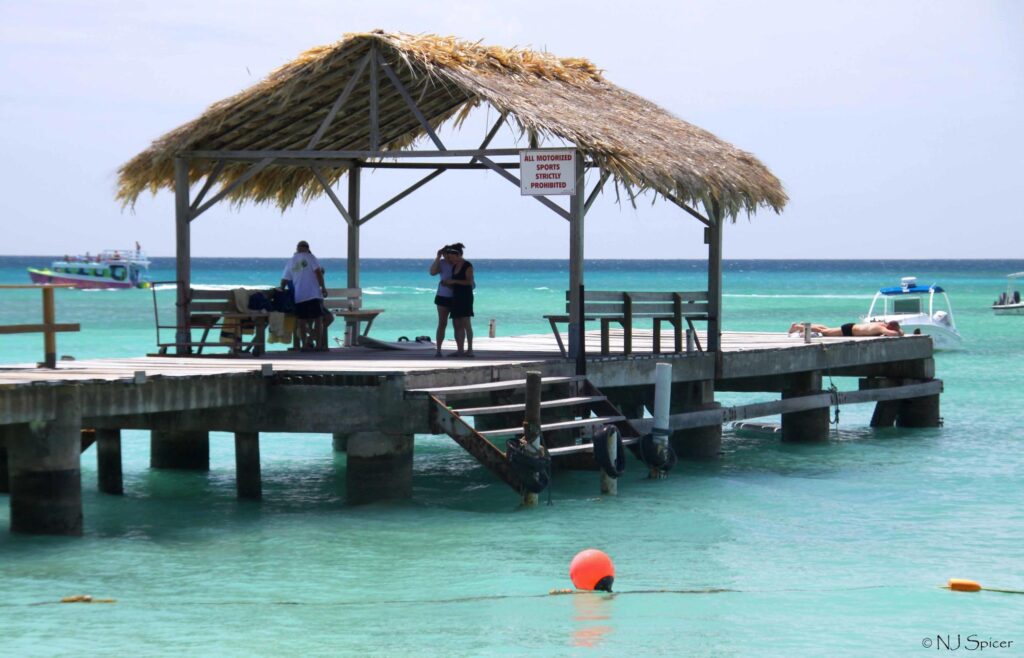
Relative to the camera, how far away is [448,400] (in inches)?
604

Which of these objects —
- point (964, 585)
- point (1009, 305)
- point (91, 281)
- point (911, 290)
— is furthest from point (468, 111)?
point (91, 281)

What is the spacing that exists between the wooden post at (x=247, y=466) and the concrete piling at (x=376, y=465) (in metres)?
1.41

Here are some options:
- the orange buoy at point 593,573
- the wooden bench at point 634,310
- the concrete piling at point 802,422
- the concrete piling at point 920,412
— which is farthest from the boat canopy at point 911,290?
the orange buoy at point 593,573

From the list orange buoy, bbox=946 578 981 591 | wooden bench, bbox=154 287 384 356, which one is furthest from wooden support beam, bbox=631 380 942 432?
orange buoy, bbox=946 578 981 591

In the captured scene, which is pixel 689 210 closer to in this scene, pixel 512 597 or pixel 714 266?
pixel 714 266

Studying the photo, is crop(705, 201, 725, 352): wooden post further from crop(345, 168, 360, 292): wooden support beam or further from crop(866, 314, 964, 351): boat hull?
crop(866, 314, 964, 351): boat hull

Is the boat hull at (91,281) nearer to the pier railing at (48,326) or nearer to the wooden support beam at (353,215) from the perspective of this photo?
the wooden support beam at (353,215)

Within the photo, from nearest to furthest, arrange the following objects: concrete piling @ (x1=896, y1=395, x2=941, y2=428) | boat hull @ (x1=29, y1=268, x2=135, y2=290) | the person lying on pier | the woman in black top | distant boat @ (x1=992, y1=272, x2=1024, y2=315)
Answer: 1. the woman in black top
2. the person lying on pier
3. concrete piling @ (x1=896, y1=395, x2=941, y2=428)
4. distant boat @ (x1=992, y1=272, x2=1024, y2=315)
5. boat hull @ (x1=29, y1=268, x2=135, y2=290)

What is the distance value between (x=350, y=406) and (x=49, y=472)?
9.67 ft

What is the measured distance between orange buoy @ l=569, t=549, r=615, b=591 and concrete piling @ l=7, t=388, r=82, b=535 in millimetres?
4367

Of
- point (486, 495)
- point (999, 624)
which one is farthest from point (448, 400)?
point (999, 624)

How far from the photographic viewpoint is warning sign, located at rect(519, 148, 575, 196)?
645 inches

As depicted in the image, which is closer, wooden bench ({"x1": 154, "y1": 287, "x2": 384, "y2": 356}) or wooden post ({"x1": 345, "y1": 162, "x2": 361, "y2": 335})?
wooden bench ({"x1": 154, "y1": 287, "x2": 384, "y2": 356})

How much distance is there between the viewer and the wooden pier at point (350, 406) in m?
13.1
